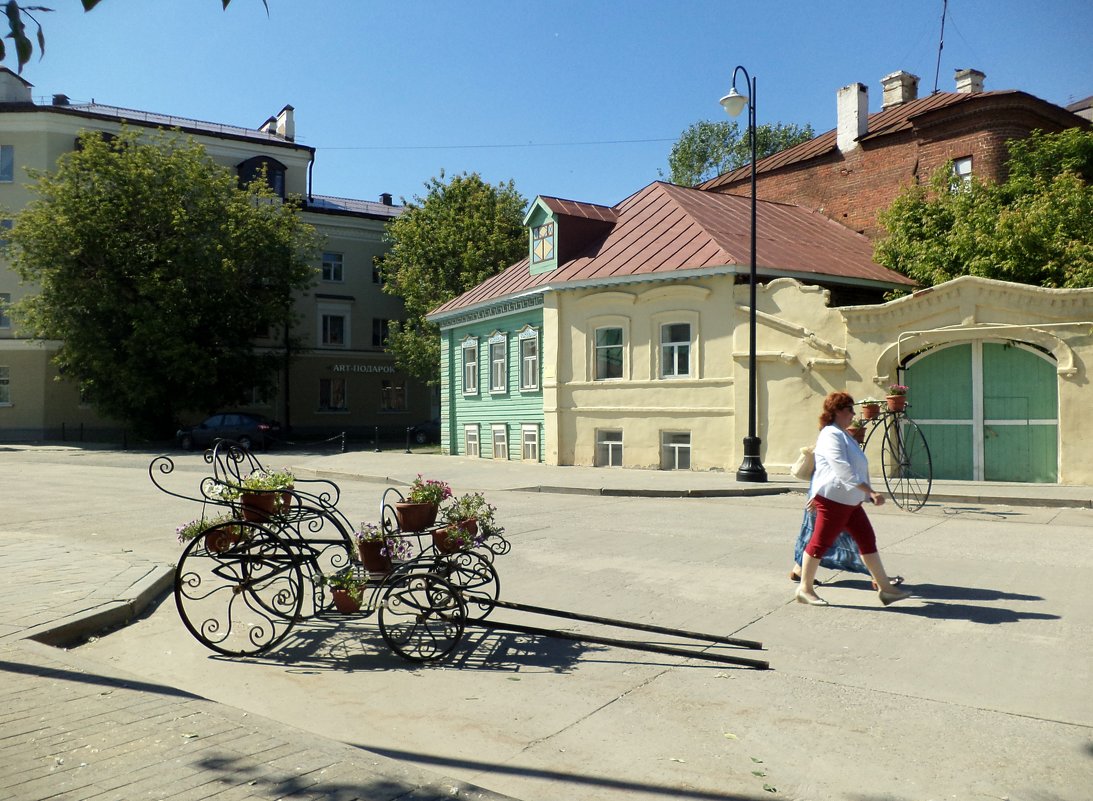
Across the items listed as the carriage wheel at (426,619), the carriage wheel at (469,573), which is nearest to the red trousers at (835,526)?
the carriage wheel at (469,573)

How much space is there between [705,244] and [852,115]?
10.7m

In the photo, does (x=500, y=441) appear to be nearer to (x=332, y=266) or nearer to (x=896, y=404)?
(x=896, y=404)

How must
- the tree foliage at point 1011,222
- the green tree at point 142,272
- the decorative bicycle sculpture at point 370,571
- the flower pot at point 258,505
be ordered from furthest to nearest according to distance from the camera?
1. the green tree at point 142,272
2. the tree foliage at point 1011,222
3. the flower pot at point 258,505
4. the decorative bicycle sculpture at point 370,571

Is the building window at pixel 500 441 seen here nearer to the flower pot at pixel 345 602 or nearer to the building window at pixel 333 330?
the flower pot at pixel 345 602

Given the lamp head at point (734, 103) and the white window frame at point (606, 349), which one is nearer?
the lamp head at point (734, 103)

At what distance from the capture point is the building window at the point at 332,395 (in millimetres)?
46250

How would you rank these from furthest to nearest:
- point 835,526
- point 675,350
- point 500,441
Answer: point 500,441 < point 675,350 < point 835,526

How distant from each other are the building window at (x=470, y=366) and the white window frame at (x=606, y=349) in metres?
6.80

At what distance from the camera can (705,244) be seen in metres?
21.5

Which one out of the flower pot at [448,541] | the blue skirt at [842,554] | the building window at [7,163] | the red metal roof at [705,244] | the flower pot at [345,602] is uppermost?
the building window at [7,163]

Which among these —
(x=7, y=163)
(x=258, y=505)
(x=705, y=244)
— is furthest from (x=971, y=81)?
(x=7, y=163)

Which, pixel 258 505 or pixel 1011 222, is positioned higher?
pixel 1011 222

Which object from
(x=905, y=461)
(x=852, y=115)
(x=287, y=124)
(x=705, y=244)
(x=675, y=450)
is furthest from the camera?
(x=287, y=124)

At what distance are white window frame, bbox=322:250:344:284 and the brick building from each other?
892 inches
